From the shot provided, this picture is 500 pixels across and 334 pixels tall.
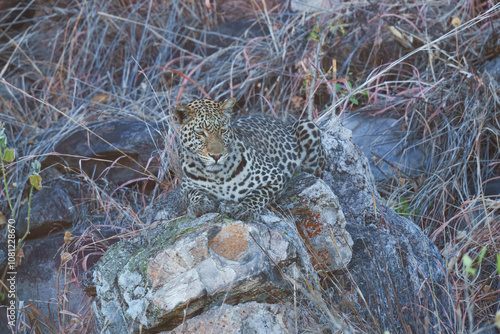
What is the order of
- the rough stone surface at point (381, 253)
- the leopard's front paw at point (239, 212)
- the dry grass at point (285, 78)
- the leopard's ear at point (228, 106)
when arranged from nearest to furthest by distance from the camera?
the leopard's front paw at point (239, 212) → the rough stone surface at point (381, 253) → the leopard's ear at point (228, 106) → the dry grass at point (285, 78)

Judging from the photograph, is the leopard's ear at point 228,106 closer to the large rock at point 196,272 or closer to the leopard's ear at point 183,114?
the leopard's ear at point 183,114

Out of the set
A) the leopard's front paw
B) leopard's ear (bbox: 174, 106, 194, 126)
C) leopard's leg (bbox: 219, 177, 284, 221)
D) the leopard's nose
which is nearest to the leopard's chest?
leopard's leg (bbox: 219, 177, 284, 221)

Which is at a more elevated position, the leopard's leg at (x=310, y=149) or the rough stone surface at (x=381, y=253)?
the leopard's leg at (x=310, y=149)

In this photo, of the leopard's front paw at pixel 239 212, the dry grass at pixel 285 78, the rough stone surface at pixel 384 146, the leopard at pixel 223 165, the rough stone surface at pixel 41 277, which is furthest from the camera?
the rough stone surface at pixel 384 146

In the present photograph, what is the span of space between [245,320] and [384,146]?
4166mm

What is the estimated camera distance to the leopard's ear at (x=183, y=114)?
179 inches

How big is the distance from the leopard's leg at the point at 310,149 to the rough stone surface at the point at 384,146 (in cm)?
113

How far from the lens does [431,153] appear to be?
6.99 meters

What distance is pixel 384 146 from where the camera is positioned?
7.27 metres

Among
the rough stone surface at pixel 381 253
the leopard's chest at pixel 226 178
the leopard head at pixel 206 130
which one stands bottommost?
the rough stone surface at pixel 381 253

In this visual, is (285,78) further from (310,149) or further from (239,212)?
(239,212)

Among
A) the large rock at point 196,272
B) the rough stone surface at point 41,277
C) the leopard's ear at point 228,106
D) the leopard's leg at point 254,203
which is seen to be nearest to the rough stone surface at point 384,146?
the leopard's leg at point 254,203

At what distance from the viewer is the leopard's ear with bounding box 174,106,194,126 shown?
4559mm

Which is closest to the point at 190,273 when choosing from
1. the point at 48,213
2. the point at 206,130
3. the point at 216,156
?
the point at 216,156
